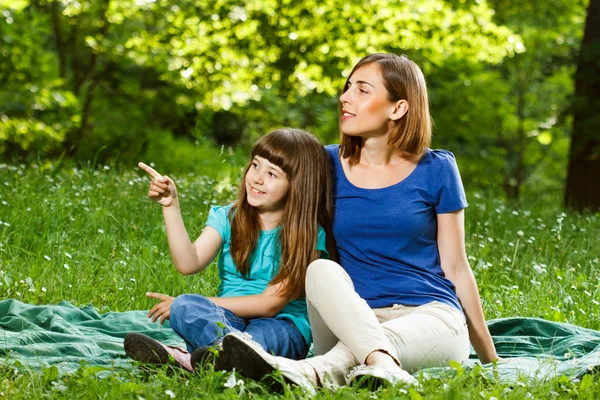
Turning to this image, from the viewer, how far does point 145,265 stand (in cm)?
487

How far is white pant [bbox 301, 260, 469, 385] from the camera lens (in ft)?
9.41

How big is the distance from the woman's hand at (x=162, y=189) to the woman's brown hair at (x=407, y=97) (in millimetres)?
955

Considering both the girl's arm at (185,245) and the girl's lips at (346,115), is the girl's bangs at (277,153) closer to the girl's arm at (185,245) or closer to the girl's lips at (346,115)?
the girl's lips at (346,115)

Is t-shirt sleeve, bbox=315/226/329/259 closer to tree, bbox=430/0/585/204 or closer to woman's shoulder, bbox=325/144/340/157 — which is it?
woman's shoulder, bbox=325/144/340/157

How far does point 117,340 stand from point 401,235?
142 cm

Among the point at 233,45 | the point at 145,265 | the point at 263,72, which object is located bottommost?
Result: the point at 145,265

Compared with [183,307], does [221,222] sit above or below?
above

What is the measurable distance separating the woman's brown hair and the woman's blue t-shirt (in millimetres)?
114

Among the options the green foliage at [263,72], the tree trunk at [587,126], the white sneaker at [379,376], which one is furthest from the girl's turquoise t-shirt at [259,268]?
the tree trunk at [587,126]

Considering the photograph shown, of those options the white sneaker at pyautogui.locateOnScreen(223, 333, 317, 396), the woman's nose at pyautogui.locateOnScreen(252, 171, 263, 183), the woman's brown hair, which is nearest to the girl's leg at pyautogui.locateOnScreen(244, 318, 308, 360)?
the white sneaker at pyautogui.locateOnScreen(223, 333, 317, 396)

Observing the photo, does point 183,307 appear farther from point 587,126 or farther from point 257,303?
point 587,126

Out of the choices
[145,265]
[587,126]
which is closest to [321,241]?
[145,265]

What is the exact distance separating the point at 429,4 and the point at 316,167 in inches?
342

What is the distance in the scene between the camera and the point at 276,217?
3.52 meters
